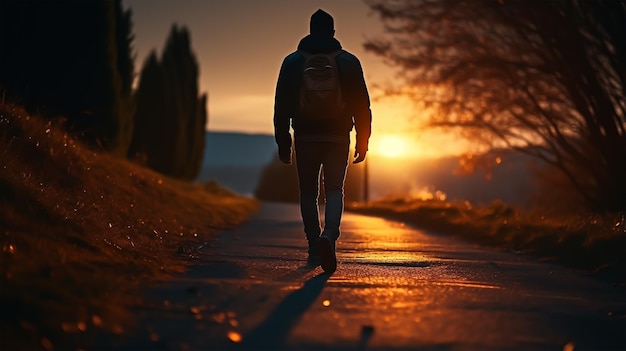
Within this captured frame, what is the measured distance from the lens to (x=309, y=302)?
5359mm

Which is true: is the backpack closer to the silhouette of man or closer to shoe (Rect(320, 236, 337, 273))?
the silhouette of man

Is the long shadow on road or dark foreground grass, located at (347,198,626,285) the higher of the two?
dark foreground grass, located at (347,198,626,285)

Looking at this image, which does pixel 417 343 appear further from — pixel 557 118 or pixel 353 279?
pixel 557 118

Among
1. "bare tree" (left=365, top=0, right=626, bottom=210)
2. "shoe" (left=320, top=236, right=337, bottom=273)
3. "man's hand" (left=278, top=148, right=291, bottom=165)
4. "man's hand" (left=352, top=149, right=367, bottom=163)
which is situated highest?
"bare tree" (left=365, top=0, right=626, bottom=210)

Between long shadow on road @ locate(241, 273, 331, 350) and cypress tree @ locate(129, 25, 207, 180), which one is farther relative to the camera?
cypress tree @ locate(129, 25, 207, 180)

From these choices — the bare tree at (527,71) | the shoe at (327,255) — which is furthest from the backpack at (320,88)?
the bare tree at (527,71)

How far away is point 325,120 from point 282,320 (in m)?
2.76

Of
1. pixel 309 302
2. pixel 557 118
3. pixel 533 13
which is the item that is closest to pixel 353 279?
pixel 309 302

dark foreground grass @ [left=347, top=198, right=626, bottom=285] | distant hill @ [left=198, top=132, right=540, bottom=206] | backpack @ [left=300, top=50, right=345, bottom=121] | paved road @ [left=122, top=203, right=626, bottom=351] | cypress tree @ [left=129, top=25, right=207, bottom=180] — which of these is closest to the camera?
paved road @ [left=122, top=203, right=626, bottom=351]

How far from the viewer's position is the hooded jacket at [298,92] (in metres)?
7.25

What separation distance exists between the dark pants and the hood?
741 millimetres

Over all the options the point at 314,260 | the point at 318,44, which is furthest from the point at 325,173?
the point at 318,44

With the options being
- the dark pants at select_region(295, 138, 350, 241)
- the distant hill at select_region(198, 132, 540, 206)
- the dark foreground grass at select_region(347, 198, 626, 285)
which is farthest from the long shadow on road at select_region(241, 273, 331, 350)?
the distant hill at select_region(198, 132, 540, 206)

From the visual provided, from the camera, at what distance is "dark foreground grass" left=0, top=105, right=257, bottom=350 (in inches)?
166
